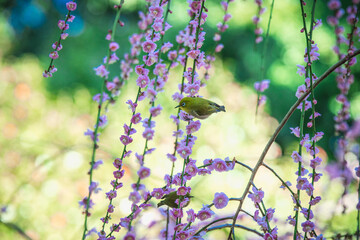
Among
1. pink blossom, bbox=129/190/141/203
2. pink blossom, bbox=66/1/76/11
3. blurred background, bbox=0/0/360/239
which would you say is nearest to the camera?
pink blossom, bbox=129/190/141/203

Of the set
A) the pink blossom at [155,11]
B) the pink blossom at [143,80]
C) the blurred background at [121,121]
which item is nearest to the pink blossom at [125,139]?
the pink blossom at [143,80]

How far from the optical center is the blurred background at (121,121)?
1757 mm

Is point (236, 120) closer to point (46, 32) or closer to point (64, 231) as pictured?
point (64, 231)

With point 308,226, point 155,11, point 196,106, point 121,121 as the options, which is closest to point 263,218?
point 308,226

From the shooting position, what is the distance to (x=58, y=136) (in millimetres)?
2162

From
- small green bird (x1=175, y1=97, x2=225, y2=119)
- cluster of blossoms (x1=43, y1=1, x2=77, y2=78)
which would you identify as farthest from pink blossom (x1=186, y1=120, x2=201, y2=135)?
cluster of blossoms (x1=43, y1=1, x2=77, y2=78)

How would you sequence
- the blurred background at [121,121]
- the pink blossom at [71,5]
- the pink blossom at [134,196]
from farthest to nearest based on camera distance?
→ the blurred background at [121,121] → the pink blossom at [71,5] → the pink blossom at [134,196]

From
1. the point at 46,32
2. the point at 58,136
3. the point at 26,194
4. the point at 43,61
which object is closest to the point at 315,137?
the point at 26,194

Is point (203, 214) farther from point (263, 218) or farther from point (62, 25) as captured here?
point (62, 25)

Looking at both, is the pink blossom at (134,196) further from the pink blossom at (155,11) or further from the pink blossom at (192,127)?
the pink blossom at (155,11)

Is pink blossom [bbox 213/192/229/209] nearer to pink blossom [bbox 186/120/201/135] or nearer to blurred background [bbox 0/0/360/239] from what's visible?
pink blossom [bbox 186/120/201/135]

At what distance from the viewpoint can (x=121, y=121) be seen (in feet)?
7.45

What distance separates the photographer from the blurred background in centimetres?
176

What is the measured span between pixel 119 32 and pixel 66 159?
6.40 ft
